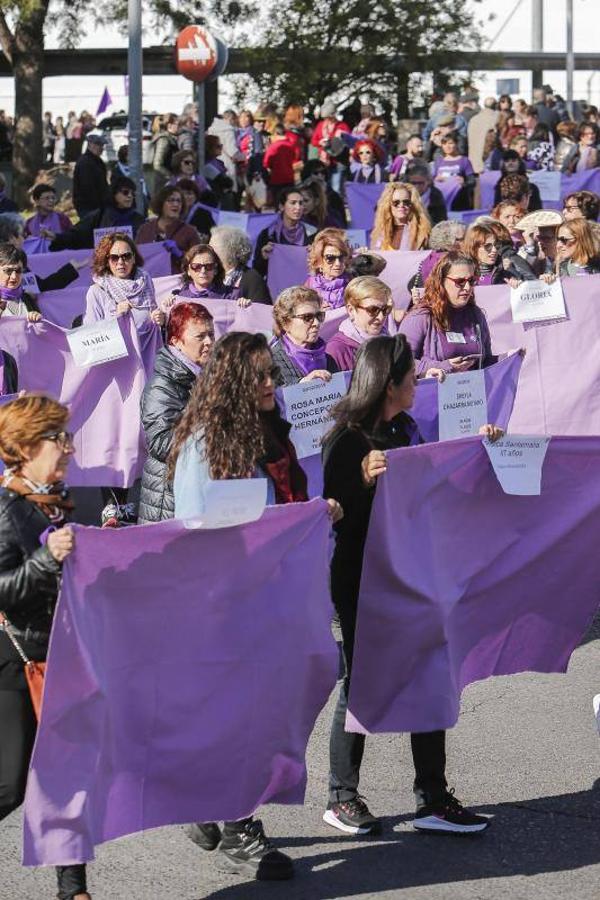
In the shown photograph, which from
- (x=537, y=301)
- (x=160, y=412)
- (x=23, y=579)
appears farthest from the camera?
(x=537, y=301)

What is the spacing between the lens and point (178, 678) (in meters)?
5.42

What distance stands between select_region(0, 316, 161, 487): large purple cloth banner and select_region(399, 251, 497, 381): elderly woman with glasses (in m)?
2.03

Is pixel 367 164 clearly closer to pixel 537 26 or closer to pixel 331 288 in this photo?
pixel 331 288

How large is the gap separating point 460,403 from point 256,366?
355 centimetres

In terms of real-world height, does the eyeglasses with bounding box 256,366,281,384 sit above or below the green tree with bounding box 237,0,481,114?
below

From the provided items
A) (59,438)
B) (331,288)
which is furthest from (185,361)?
(331,288)

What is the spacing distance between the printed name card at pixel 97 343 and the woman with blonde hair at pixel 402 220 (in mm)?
3372

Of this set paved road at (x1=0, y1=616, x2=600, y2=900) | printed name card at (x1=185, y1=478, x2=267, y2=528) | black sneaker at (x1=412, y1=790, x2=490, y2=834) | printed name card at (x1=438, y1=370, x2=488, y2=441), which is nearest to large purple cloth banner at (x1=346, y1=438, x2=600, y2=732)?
black sneaker at (x1=412, y1=790, x2=490, y2=834)

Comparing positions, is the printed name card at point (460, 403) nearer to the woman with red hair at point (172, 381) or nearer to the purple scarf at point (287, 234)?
the woman with red hair at point (172, 381)

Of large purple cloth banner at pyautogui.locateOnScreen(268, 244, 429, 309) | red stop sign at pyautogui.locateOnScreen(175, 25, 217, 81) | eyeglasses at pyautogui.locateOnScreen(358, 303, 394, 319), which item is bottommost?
eyeglasses at pyautogui.locateOnScreen(358, 303, 394, 319)

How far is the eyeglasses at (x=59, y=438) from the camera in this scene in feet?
16.8

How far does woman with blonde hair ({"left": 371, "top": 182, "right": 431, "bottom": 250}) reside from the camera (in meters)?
13.0

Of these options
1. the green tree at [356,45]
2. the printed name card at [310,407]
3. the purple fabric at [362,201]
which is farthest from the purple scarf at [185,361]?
the green tree at [356,45]

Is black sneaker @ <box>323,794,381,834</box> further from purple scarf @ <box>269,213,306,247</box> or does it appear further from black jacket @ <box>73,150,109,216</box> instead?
black jacket @ <box>73,150,109,216</box>
